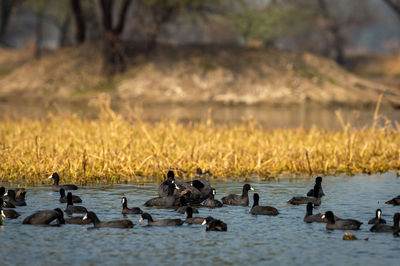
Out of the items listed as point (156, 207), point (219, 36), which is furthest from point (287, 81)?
point (219, 36)

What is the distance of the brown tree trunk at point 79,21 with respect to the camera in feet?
176

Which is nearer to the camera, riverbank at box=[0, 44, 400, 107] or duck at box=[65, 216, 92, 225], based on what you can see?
duck at box=[65, 216, 92, 225]

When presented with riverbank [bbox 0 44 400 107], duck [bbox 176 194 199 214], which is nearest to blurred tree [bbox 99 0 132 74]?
riverbank [bbox 0 44 400 107]

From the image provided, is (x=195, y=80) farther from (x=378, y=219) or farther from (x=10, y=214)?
(x=378, y=219)

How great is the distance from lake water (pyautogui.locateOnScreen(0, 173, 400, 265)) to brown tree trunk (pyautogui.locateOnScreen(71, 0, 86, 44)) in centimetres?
3933

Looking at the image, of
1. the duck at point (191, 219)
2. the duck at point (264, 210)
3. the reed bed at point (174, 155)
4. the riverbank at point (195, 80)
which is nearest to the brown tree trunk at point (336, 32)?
the riverbank at point (195, 80)

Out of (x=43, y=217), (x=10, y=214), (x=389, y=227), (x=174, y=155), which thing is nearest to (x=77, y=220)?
(x=43, y=217)

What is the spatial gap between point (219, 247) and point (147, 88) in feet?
128

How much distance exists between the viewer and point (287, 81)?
5153 centimetres

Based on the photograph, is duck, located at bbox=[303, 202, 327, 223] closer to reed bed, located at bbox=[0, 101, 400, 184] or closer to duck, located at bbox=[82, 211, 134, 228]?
duck, located at bbox=[82, 211, 134, 228]

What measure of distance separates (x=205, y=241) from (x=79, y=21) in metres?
44.8

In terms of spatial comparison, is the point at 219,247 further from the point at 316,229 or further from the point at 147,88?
the point at 147,88

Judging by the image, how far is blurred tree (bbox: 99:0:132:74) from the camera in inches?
1993

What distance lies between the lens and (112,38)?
51219mm
